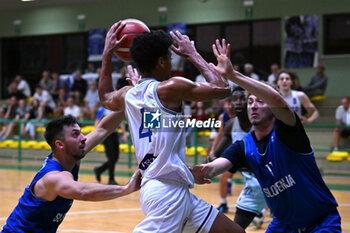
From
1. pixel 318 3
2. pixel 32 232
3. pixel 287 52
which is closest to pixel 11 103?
pixel 287 52

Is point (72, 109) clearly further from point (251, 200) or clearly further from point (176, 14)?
point (251, 200)

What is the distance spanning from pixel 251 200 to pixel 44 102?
11218 mm

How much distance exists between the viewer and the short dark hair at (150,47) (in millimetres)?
3420

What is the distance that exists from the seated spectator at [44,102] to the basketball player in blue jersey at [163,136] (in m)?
12.1

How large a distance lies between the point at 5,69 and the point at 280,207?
18.6 meters

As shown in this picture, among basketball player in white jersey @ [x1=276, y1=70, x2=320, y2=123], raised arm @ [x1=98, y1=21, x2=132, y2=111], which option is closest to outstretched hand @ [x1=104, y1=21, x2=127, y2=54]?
raised arm @ [x1=98, y1=21, x2=132, y2=111]

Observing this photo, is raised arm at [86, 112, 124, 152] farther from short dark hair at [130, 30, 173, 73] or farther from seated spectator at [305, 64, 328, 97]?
seated spectator at [305, 64, 328, 97]

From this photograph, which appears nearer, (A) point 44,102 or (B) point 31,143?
(B) point 31,143

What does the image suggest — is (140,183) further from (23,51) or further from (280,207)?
(23,51)

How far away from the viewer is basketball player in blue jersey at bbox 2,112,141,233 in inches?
142

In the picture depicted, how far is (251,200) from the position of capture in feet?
18.0

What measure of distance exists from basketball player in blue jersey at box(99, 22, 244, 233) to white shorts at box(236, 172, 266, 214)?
1.88m

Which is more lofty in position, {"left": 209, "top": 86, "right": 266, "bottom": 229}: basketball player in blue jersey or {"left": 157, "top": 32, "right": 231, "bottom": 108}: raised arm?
{"left": 157, "top": 32, "right": 231, "bottom": 108}: raised arm

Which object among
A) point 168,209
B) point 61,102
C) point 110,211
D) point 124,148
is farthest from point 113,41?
point 61,102
